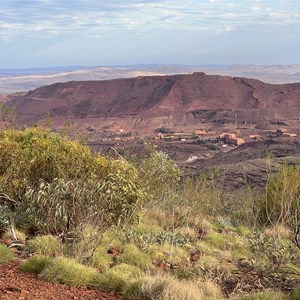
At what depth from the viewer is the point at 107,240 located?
9.45 metres

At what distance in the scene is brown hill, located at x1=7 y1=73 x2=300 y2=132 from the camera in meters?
88.2

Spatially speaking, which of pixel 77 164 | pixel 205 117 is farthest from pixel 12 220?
pixel 205 117

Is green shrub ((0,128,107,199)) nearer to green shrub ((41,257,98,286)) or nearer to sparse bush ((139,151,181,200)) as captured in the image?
green shrub ((41,257,98,286))

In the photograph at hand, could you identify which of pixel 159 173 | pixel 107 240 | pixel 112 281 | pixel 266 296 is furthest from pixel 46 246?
pixel 159 173

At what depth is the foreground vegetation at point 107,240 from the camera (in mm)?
6207

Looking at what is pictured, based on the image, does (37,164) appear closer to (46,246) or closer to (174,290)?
(46,246)

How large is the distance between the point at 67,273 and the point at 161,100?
A: 89.0 meters

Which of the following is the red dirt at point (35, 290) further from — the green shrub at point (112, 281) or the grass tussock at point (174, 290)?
the grass tussock at point (174, 290)

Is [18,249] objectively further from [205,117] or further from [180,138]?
[205,117]

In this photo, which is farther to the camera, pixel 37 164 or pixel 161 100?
pixel 161 100

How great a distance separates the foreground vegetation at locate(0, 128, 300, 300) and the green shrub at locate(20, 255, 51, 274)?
1cm

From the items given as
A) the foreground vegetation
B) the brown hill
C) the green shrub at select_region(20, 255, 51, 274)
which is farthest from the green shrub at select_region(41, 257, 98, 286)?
the brown hill

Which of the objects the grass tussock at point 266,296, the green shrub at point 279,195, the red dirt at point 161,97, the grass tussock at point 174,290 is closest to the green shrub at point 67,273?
the grass tussock at point 174,290

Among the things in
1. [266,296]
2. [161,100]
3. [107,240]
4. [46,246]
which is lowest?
[161,100]
